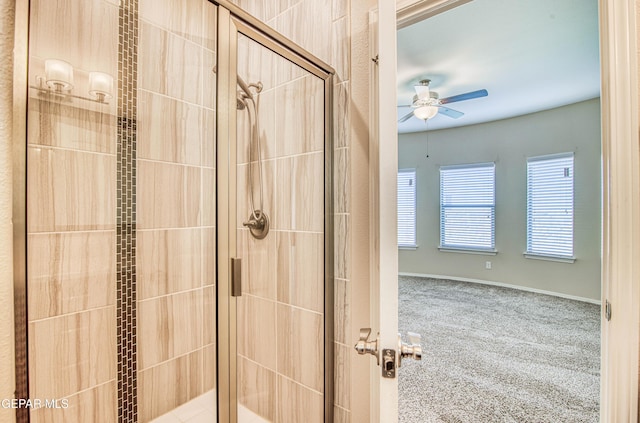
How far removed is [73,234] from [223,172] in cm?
61

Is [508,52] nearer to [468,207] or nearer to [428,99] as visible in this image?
[428,99]

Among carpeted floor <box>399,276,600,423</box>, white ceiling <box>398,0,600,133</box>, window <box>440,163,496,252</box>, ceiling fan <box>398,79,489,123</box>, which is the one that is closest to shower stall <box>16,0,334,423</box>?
carpeted floor <box>399,276,600,423</box>

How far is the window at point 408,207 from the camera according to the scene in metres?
5.91

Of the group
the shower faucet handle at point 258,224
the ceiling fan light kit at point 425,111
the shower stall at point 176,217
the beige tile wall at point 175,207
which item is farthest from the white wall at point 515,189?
the beige tile wall at point 175,207

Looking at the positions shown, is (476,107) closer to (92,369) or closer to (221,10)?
(221,10)

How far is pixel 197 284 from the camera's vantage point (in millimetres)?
1452

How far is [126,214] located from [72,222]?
191 millimetres

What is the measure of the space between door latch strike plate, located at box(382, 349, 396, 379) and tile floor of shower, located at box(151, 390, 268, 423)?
3.00 feet

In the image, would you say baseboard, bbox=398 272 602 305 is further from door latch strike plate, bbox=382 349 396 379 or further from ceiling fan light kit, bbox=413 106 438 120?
door latch strike plate, bbox=382 349 396 379

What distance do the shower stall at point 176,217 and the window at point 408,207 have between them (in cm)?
481

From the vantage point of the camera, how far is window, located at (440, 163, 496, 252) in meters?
5.21

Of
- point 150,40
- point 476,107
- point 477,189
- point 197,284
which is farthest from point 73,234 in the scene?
point 477,189

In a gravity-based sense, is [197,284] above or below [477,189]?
below

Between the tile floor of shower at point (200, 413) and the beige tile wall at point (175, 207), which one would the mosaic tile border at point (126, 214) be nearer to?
the beige tile wall at point (175, 207)
